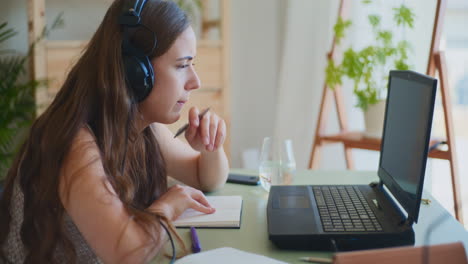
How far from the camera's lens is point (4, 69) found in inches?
102

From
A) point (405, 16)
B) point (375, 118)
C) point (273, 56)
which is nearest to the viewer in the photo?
point (405, 16)

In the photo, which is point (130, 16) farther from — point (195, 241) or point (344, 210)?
point (344, 210)

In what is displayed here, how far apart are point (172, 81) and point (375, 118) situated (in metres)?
1.25

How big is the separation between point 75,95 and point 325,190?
0.59 metres

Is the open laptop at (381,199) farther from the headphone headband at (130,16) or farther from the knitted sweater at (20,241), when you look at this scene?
the headphone headband at (130,16)

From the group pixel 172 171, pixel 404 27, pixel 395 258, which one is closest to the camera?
pixel 395 258

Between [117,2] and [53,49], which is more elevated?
[117,2]

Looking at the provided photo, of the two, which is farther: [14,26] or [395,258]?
[14,26]

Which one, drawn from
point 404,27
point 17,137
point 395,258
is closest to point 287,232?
point 395,258

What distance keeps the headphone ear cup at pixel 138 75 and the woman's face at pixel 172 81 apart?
0.03 metres

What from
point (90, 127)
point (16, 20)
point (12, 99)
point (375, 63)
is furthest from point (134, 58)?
point (16, 20)

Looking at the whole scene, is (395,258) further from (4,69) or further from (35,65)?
(4,69)

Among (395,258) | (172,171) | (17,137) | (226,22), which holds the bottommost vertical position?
(17,137)

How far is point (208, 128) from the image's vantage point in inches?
49.6
